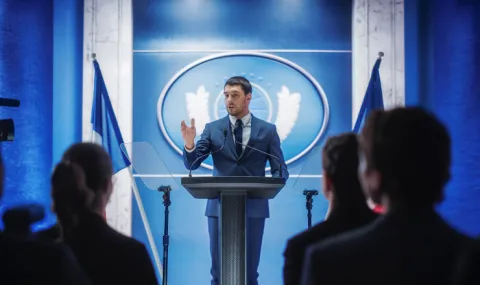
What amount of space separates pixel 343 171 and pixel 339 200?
0.25 feet

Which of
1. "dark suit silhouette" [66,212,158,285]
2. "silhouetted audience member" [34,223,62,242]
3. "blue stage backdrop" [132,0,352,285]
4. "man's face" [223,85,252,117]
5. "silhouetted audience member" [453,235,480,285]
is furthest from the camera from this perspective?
"blue stage backdrop" [132,0,352,285]

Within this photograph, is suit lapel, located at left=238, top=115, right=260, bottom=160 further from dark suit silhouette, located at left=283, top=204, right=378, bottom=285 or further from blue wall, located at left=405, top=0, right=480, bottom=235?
dark suit silhouette, located at left=283, top=204, right=378, bottom=285

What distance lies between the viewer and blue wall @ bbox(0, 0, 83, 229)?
5.20 metres

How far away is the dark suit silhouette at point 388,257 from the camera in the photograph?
3.75 ft

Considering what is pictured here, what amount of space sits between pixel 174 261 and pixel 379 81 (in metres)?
2.21

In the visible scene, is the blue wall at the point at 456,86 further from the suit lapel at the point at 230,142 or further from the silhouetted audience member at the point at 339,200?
the silhouetted audience member at the point at 339,200

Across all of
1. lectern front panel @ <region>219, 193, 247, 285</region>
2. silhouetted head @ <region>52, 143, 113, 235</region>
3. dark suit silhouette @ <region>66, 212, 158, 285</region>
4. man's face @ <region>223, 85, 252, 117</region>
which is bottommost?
lectern front panel @ <region>219, 193, 247, 285</region>

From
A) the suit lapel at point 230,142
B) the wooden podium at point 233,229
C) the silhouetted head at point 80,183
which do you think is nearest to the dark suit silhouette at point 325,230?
the silhouetted head at point 80,183

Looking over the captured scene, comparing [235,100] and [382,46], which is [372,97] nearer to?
[382,46]

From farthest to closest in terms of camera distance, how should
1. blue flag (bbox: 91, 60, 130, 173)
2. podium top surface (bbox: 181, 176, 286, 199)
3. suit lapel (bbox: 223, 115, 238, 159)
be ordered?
blue flag (bbox: 91, 60, 130, 173) → suit lapel (bbox: 223, 115, 238, 159) → podium top surface (bbox: 181, 176, 286, 199)

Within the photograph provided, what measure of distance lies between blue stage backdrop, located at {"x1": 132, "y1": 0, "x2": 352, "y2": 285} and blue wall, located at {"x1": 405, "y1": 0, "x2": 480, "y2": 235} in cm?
64

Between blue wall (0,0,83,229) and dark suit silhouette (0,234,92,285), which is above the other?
blue wall (0,0,83,229)

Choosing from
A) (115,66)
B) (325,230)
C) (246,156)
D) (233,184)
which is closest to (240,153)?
(246,156)

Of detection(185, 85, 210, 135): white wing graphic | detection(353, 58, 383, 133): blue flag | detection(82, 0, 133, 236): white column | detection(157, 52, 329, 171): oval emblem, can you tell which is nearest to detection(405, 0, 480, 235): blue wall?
detection(353, 58, 383, 133): blue flag
